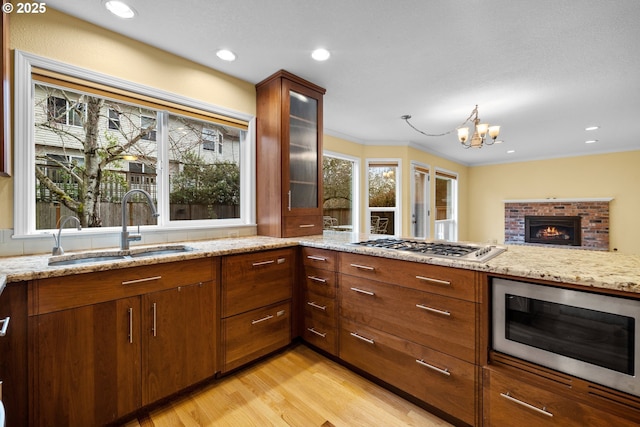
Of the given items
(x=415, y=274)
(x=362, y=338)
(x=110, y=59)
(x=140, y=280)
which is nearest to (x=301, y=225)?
(x=362, y=338)

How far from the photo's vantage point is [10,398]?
1171 millimetres

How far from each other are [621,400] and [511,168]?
7.10 metres

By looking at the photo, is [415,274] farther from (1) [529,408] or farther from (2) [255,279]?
(2) [255,279]

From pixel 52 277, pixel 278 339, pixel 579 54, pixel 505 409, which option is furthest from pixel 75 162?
pixel 579 54

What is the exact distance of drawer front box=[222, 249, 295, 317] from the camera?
73.4 inches

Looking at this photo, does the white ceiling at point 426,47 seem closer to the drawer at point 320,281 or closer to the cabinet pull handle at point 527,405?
the drawer at point 320,281

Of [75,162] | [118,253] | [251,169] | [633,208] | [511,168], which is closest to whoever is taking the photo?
[118,253]

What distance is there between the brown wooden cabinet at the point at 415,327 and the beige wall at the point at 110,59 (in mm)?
1938

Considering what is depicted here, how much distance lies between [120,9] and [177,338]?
6.88 ft

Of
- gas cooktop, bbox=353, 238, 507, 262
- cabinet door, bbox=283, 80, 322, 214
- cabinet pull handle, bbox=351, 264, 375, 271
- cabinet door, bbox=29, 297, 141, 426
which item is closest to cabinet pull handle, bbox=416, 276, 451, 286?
gas cooktop, bbox=353, 238, 507, 262

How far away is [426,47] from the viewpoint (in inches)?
84.9

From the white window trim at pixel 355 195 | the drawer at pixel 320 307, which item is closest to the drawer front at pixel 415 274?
the drawer at pixel 320 307

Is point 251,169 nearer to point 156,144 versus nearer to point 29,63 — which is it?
point 156,144

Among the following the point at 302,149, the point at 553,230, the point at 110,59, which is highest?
the point at 110,59
